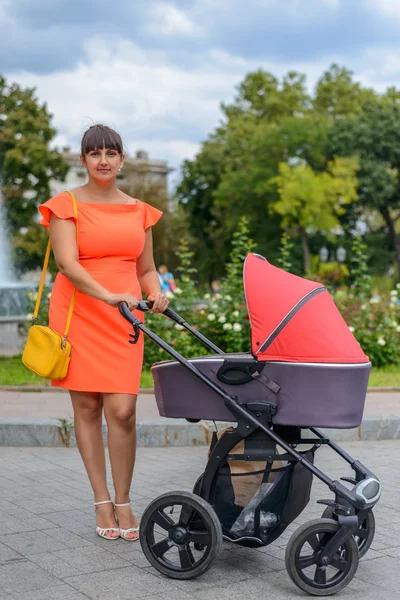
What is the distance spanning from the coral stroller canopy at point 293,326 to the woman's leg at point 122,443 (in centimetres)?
93

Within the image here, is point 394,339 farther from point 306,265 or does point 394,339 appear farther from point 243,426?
point 306,265

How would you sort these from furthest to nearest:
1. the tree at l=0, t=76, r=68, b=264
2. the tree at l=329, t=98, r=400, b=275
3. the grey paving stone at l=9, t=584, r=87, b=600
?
the tree at l=329, t=98, r=400, b=275
the tree at l=0, t=76, r=68, b=264
the grey paving stone at l=9, t=584, r=87, b=600

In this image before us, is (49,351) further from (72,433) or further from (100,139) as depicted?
(72,433)

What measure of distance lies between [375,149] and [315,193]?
5828 mm

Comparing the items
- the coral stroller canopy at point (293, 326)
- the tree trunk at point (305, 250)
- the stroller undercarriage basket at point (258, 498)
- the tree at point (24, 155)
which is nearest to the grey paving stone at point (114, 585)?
the stroller undercarriage basket at point (258, 498)

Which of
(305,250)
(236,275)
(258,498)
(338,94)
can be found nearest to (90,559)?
(258,498)

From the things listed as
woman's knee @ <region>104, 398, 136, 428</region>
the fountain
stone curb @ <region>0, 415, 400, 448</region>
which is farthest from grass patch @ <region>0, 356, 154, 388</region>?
woman's knee @ <region>104, 398, 136, 428</region>

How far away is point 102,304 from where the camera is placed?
4480 mm

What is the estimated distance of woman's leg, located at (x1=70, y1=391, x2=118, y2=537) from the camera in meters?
4.64

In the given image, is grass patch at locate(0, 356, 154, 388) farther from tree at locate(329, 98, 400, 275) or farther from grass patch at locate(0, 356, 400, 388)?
tree at locate(329, 98, 400, 275)

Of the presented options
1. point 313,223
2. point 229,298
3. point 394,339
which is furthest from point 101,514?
point 313,223

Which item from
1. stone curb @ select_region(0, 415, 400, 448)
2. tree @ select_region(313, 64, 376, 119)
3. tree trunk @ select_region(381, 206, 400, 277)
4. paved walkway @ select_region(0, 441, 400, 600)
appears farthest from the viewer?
tree @ select_region(313, 64, 376, 119)

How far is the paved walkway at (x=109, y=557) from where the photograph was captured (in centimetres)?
388

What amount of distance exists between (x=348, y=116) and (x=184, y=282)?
47.9m
